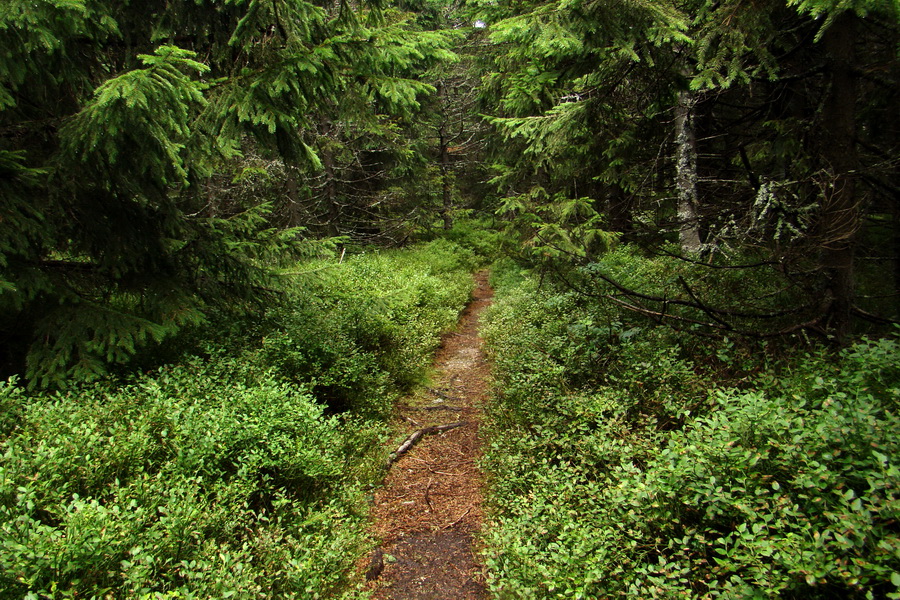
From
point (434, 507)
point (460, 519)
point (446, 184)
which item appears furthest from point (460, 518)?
point (446, 184)

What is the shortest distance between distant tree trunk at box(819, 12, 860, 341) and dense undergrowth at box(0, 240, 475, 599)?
564cm

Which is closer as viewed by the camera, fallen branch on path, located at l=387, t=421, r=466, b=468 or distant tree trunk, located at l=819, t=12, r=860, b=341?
distant tree trunk, located at l=819, t=12, r=860, b=341

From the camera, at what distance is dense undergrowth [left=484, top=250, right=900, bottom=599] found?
A: 2.42 metres

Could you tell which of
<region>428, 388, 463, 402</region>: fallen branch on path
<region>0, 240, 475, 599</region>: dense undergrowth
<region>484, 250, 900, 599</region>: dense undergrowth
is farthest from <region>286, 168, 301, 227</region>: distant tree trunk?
<region>484, 250, 900, 599</region>: dense undergrowth

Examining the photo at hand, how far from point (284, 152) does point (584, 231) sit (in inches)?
302

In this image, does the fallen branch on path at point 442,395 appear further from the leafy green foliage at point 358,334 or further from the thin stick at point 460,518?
the thin stick at point 460,518

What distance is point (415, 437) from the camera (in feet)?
22.0

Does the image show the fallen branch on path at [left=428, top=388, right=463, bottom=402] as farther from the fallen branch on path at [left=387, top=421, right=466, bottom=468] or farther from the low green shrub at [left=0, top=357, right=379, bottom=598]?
the low green shrub at [left=0, top=357, right=379, bottom=598]

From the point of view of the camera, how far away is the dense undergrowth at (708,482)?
242 cm

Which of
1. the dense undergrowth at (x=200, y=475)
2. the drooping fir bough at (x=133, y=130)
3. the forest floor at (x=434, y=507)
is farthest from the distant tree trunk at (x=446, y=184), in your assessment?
the dense undergrowth at (x=200, y=475)

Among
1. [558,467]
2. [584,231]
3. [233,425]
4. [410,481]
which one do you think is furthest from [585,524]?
[584,231]

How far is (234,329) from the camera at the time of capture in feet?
21.3

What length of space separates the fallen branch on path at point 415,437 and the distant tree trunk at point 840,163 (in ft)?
17.0

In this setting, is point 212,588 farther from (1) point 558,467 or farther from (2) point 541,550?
(1) point 558,467
